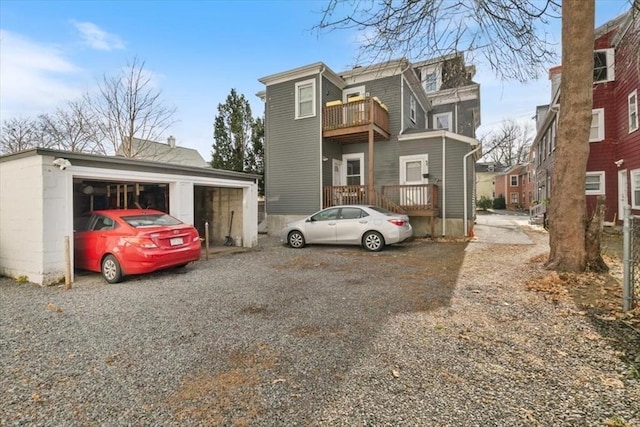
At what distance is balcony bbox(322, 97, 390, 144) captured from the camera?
42.3 ft

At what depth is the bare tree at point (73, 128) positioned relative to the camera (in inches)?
758

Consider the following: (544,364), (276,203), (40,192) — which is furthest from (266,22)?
(544,364)

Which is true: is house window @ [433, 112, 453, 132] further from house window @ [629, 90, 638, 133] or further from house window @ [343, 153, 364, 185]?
house window @ [629, 90, 638, 133]

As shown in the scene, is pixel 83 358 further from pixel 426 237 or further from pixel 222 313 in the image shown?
pixel 426 237

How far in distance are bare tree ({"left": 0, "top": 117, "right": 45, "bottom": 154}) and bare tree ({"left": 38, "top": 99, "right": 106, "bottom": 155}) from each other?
682 mm

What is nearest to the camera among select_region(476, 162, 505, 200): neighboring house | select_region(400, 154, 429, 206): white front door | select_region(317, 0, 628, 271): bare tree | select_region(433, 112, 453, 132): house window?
select_region(317, 0, 628, 271): bare tree

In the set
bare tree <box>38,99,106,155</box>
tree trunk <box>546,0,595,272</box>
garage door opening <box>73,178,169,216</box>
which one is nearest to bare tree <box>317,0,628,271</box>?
tree trunk <box>546,0,595,272</box>

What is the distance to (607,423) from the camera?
2076 mm

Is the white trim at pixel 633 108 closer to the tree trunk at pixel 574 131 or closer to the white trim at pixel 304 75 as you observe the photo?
the tree trunk at pixel 574 131

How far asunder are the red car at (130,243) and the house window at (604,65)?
687 inches

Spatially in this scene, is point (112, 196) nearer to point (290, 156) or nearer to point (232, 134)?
point (290, 156)

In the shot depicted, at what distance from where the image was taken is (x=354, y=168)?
15.6 metres

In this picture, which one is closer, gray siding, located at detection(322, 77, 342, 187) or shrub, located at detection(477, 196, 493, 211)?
gray siding, located at detection(322, 77, 342, 187)

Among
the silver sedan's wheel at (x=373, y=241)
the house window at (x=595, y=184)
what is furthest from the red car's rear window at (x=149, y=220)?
the house window at (x=595, y=184)
